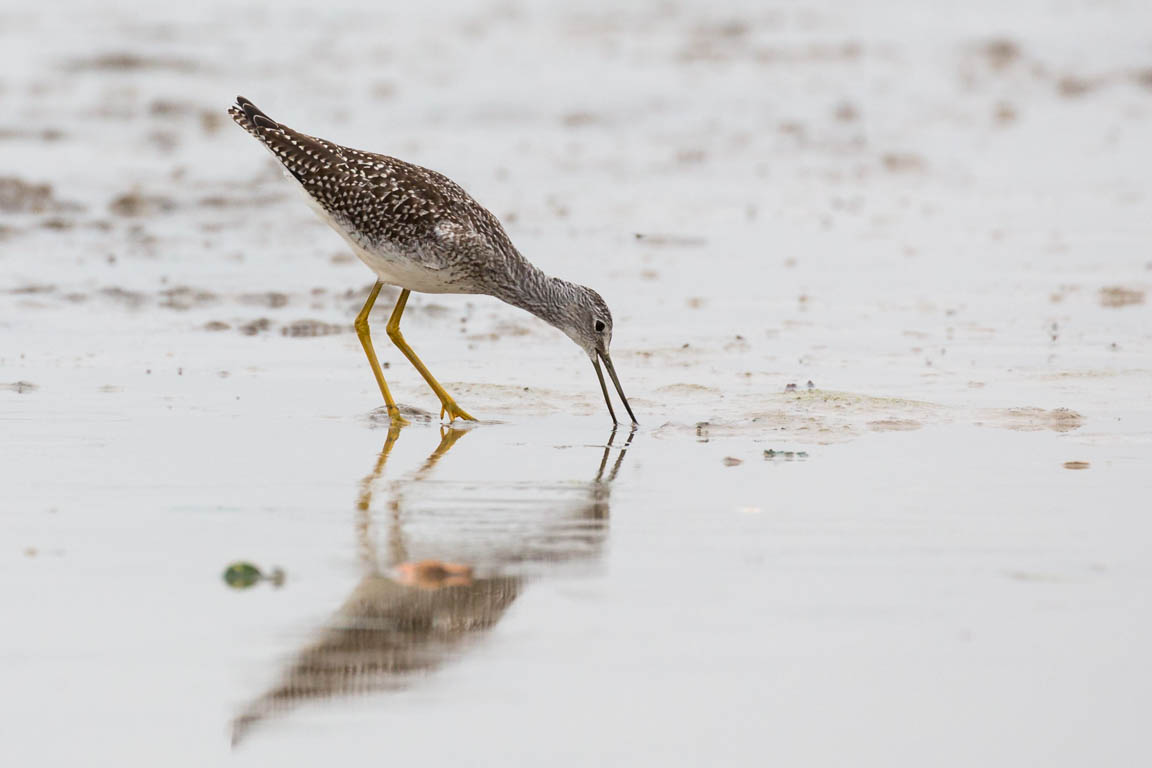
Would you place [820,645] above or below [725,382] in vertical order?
below

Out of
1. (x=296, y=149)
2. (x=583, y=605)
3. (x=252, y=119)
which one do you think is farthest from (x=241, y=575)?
(x=252, y=119)

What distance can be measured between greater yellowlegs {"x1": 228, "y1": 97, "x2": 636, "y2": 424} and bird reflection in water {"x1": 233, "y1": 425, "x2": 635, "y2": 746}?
7.35 feet

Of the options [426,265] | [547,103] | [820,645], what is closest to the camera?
[820,645]

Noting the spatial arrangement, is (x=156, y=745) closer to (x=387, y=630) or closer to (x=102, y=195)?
(x=387, y=630)

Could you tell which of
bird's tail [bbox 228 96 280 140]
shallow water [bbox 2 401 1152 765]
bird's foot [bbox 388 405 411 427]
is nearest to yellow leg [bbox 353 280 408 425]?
bird's foot [bbox 388 405 411 427]

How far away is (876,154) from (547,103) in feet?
15.9

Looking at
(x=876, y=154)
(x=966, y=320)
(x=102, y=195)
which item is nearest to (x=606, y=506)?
(x=966, y=320)

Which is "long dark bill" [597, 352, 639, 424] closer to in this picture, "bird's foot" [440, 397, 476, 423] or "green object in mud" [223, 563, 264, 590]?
"bird's foot" [440, 397, 476, 423]

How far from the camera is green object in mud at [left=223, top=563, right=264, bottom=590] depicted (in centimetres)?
557

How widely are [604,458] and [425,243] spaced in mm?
2038

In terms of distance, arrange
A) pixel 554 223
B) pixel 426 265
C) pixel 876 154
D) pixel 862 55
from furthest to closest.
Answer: pixel 862 55, pixel 876 154, pixel 554 223, pixel 426 265

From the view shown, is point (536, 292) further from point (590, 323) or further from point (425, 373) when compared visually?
point (425, 373)

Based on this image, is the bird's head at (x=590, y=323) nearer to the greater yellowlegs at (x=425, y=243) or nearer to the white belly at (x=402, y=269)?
the greater yellowlegs at (x=425, y=243)

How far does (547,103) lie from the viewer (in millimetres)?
20594
